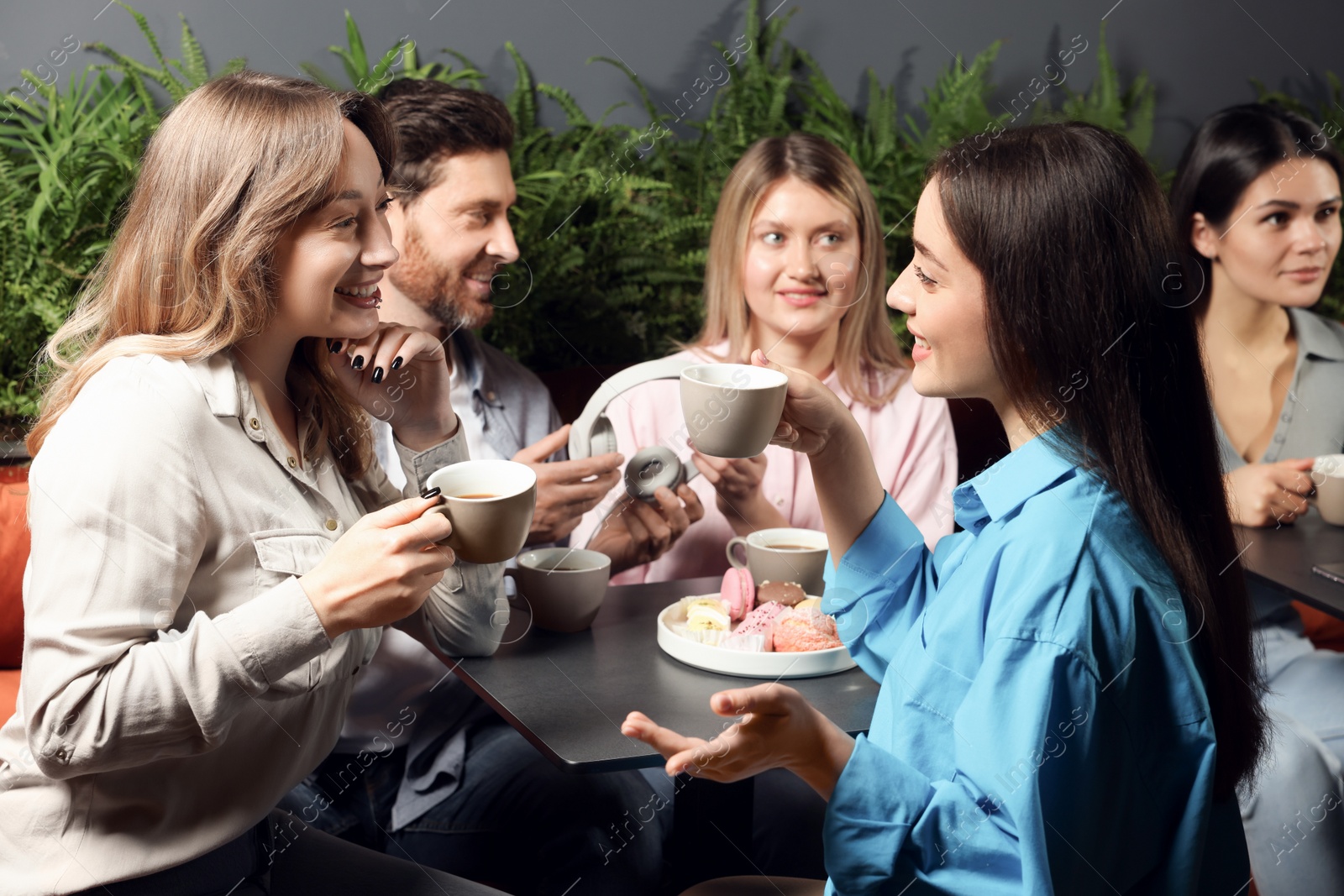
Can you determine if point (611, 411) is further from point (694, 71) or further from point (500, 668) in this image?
point (694, 71)

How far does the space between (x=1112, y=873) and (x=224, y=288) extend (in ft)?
4.65

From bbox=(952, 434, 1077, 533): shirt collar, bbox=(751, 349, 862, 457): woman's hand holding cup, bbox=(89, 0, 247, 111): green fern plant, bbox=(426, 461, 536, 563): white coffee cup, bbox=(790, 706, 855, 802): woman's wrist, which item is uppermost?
bbox=(89, 0, 247, 111): green fern plant

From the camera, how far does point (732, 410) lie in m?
1.69

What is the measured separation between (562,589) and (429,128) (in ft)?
4.89

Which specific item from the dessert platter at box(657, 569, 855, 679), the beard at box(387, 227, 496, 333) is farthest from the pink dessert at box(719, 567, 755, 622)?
the beard at box(387, 227, 496, 333)

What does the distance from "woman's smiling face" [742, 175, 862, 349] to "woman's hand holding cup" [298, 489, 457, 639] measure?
1649 mm

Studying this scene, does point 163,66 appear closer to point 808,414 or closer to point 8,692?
point 8,692

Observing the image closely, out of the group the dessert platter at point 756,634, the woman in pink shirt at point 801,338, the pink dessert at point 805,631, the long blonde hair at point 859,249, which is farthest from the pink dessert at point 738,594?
the long blonde hair at point 859,249

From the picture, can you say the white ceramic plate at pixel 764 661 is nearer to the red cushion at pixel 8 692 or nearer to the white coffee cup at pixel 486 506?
the white coffee cup at pixel 486 506

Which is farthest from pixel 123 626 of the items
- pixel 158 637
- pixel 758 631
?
pixel 758 631

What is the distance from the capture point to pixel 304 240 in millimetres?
1713

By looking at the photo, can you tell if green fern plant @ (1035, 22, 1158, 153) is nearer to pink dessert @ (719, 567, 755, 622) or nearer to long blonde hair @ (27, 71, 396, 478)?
pink dessert @ (719, 567, 755, 622)

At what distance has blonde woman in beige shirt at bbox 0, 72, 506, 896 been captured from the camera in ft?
4.75

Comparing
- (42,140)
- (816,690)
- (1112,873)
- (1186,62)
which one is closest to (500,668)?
(816,690)
